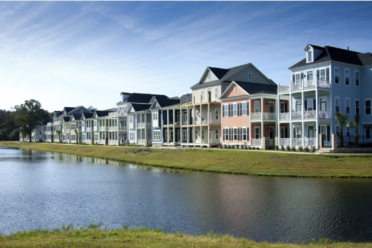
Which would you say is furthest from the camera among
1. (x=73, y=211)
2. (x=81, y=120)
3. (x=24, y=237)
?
(x=81, y=120)

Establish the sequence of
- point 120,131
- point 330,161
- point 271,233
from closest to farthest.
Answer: point 271,233
point 330,161
point 120,131

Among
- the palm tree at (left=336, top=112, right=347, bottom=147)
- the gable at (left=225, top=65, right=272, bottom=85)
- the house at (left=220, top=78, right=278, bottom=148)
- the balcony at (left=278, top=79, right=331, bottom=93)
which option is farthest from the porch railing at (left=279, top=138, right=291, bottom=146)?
the gable at (left=225, top=65, right=272, bottom=85)

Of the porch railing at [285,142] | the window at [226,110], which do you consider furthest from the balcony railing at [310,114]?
the window at [226,110]

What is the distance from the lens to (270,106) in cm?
4894

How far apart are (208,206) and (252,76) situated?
1623 inches

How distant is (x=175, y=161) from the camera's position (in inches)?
1784

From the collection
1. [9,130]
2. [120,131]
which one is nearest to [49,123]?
[9,130]

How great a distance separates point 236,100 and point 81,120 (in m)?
67.9

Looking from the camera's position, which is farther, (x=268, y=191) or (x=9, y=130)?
(x=9, y=130)

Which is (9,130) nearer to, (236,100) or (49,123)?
(49,123)

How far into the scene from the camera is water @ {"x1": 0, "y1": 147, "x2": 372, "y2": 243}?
16172mm

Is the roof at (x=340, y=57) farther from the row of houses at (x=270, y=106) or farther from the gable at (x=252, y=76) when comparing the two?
the gable at (x=252, y=76)

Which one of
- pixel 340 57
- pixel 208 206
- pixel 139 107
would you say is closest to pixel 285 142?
pixel 340 57

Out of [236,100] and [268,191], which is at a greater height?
[236,100]
